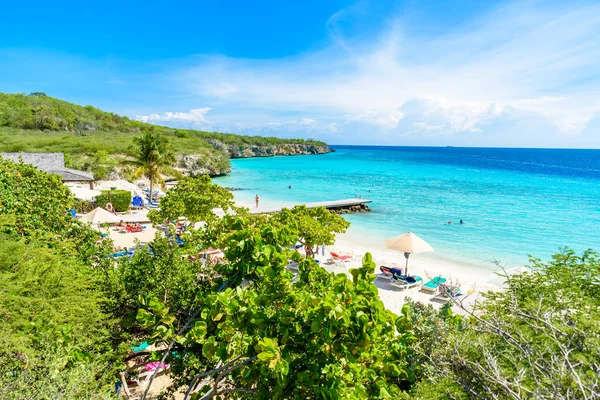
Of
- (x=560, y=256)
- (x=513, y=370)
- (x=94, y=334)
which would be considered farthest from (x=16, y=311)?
(x=560, y=256)

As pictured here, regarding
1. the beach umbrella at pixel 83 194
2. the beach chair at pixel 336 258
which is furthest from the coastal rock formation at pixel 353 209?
the beach umbrella at pixel 83 194

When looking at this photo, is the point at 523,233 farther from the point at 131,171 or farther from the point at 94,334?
the point at 131,171

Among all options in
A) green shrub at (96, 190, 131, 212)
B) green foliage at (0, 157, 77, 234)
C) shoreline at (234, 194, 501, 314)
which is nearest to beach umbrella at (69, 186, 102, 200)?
green shrub at (96, 190, 131, 212)

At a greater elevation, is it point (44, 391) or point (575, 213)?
point (44, 391)

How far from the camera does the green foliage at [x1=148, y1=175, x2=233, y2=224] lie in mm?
14578

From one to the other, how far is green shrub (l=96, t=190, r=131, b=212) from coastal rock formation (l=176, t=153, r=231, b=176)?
28.3 meters

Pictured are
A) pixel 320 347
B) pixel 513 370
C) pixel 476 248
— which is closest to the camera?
pixel 320 347

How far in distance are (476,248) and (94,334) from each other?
2013 centimetres

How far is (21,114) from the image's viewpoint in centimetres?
6116

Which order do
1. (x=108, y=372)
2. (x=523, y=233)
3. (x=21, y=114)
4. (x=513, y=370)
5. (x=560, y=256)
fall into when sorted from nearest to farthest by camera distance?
(x=513, y=370)
(x=108, y=372)
(x=560, y=256)
(x=523, y=233)
(x=21, y=114)

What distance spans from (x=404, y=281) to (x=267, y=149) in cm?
10400

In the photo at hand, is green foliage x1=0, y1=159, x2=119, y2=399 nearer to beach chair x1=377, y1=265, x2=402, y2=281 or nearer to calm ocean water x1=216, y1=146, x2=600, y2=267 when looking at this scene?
beach chair x1=377, y1=265, x2=402, y2=281

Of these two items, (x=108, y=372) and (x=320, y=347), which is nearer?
(x=320, y=347)

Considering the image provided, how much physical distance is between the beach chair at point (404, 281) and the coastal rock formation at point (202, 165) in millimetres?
42129
